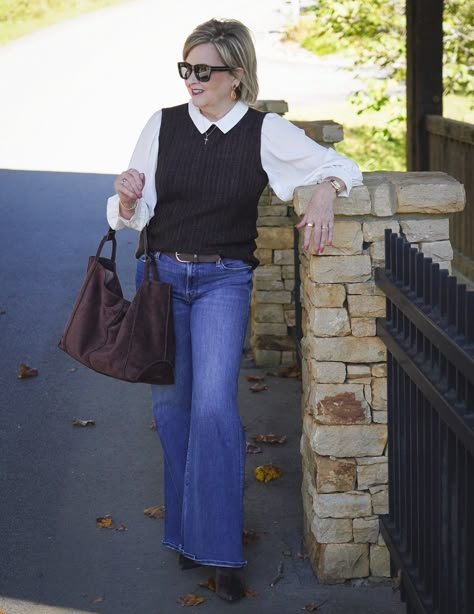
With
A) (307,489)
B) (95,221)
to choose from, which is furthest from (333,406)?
(95,221)

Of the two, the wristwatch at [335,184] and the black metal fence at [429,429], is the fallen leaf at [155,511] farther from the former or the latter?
the wristwatch at [335,184]

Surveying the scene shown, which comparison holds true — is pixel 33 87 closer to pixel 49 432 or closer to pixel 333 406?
pixel 49 432

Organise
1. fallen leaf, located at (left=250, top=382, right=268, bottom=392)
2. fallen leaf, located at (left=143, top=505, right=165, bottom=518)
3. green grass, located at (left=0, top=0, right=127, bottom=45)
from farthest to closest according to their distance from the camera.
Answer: green grass, located at (left=0, top=0, right=127, bottom=45) → fallen leaf, located at (left=250, top=382, right=268, bottom=392) → fallen leaf, located at (left=143, top=505, right=165, bottom=518)

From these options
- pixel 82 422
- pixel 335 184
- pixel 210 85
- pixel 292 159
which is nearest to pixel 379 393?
pixel 335 184

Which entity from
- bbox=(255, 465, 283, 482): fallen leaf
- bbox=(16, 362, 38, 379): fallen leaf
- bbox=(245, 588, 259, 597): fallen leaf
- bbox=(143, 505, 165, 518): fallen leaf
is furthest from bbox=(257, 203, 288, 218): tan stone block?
bbox=(245, 588, 259, 597): fallen leaf

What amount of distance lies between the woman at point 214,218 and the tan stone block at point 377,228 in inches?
9.0

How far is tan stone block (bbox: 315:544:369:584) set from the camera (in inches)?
169

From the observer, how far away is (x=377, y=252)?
13.3ft

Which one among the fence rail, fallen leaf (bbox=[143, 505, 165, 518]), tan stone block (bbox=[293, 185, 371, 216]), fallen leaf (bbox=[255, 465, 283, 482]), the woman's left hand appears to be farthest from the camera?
the fence rail

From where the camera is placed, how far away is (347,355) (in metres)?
4.15

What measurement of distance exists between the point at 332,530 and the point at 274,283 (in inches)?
112

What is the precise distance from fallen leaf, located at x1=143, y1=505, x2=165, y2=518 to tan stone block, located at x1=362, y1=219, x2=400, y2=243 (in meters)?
Result: 1.65

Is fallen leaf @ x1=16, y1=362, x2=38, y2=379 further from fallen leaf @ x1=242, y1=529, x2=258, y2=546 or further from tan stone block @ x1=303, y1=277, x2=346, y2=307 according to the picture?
tan stone block @ x1=303, y1=277, x2=346, y2=307

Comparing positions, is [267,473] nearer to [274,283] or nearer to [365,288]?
[365,288]
